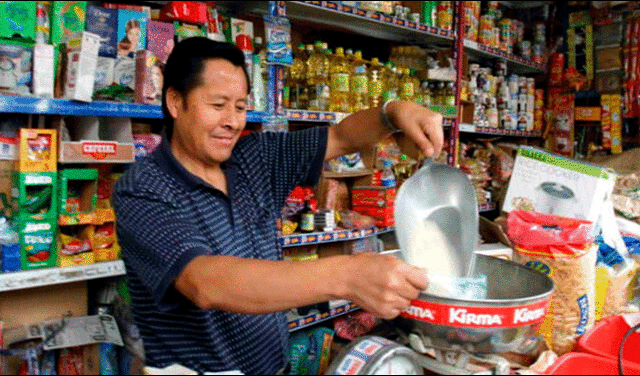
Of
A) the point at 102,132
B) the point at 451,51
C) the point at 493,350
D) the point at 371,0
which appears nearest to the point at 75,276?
the point at 102,132

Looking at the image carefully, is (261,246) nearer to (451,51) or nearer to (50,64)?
(50,64)

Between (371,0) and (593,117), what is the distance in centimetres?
235

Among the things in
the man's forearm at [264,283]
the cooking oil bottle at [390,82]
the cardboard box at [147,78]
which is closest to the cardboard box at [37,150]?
the cardboard box at [147,78]

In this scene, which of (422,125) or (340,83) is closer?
(422,125)

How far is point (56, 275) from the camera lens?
2113mm

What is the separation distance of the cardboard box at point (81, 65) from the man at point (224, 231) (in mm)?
825

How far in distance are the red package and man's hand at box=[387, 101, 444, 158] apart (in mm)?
1304

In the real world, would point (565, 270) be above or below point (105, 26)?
below

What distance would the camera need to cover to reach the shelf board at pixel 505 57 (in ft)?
13.6

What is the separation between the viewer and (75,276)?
216cm

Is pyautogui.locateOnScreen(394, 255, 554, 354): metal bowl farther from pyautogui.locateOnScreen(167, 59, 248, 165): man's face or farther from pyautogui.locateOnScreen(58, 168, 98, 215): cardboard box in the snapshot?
pyautogui.locateOnScreen(58, 168, 98, 215): cardboard box

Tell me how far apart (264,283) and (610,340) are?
1183 mm

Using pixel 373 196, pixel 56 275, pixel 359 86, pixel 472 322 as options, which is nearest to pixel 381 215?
pixel 373 196

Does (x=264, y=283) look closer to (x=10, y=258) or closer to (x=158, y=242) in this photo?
(x=158, y=242)
